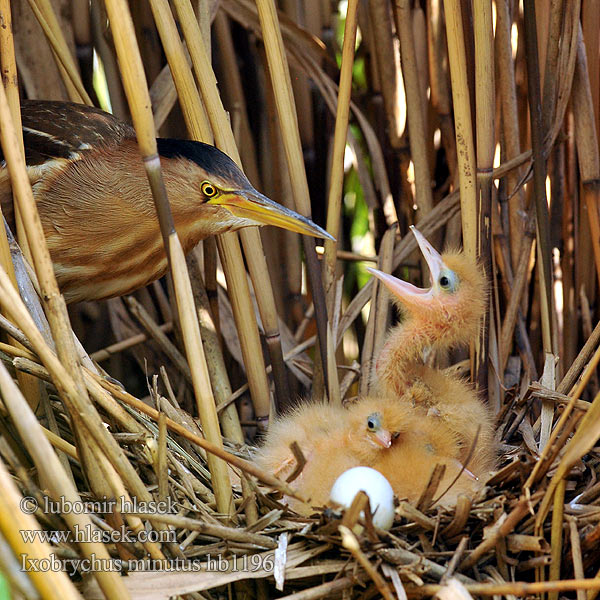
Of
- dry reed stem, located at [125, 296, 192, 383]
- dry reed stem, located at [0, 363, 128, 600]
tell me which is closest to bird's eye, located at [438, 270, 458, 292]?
dry reed stem, located at [125, 296, 192, 383]

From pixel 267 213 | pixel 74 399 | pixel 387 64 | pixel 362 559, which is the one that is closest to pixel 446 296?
pixel 267 213

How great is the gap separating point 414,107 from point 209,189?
0.43m

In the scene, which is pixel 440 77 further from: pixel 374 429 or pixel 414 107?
pixel 374 429

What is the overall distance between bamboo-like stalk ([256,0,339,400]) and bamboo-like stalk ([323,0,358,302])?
1.9 inches

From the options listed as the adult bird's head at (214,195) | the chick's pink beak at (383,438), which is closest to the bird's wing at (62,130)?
the adult bird's head at (214,195)

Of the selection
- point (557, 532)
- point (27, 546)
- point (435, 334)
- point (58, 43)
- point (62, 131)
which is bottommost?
point (557, 532)

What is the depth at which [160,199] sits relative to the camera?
89 centimetres

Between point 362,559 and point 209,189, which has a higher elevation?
point 209,189

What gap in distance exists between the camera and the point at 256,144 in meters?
1.87

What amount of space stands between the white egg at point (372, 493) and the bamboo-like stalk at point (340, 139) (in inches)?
21.4

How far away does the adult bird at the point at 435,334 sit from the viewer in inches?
53.6

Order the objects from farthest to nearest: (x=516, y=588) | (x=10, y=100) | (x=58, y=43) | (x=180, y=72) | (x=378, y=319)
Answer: (x=378, y=319), (x=58, y=43), (x=180, y=72), (x=10, y=100), (x=516, y=588)

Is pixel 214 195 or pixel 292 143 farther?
pixel 214 195

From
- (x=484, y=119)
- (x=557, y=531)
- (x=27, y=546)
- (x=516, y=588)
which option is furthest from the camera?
(x=484, y=119)
